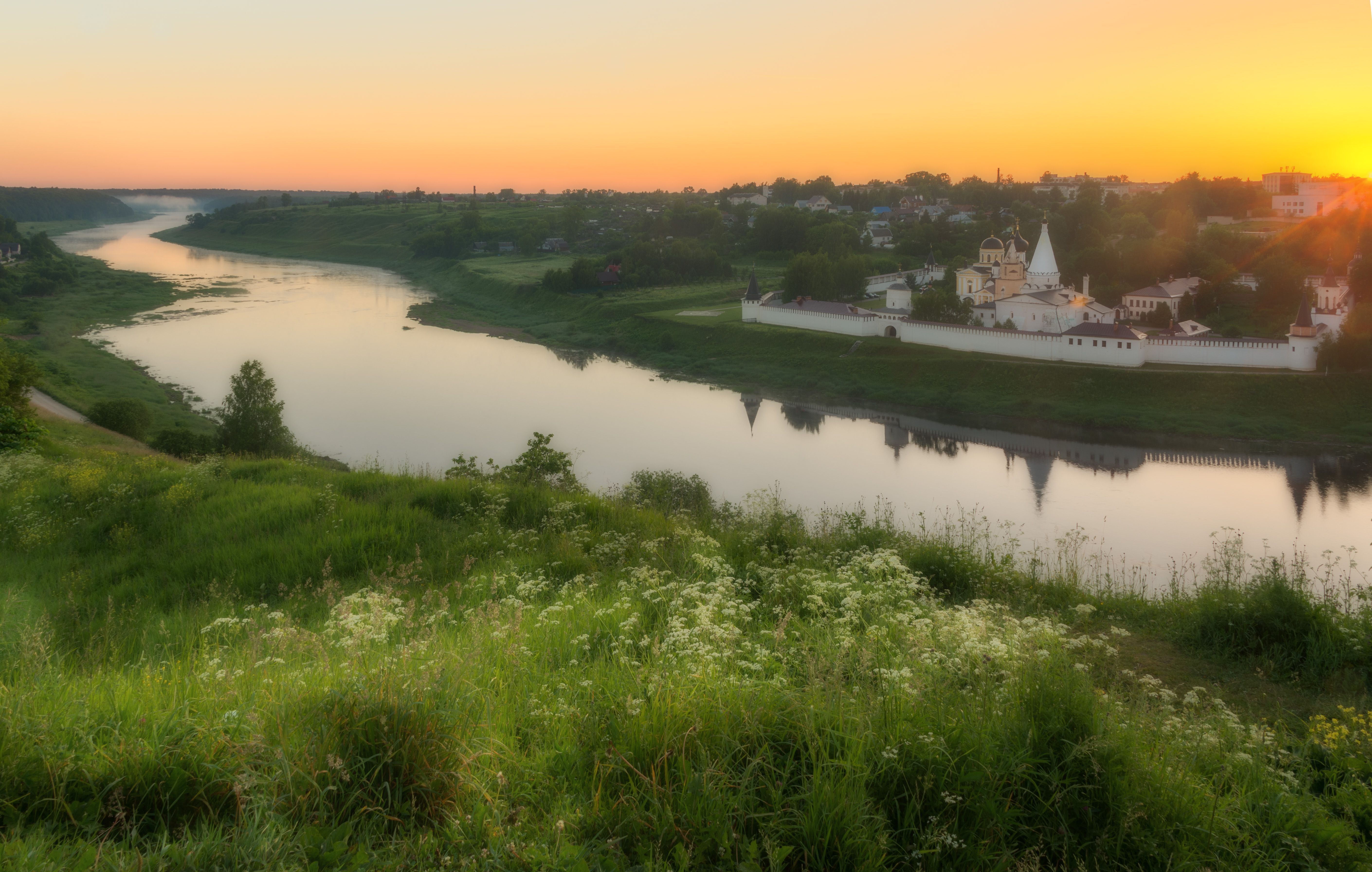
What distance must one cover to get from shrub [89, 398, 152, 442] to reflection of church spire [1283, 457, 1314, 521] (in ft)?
66.1

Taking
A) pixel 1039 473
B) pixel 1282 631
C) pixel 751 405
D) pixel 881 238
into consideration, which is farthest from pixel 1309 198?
pixel 1282 631

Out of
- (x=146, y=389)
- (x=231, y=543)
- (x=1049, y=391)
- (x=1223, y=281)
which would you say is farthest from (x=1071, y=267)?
(x=231, y=543)

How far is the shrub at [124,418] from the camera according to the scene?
16.2 m

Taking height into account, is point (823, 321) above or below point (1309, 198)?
below

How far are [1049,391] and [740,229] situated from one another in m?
36.0

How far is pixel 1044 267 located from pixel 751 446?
1741cm

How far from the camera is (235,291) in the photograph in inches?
1777

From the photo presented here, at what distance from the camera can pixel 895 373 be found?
84.3ft

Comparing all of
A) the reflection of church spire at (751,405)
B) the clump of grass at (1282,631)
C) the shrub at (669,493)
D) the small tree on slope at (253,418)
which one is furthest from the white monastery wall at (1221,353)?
the small tree on slope at (253,418)

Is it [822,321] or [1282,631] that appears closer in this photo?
[1282,631]

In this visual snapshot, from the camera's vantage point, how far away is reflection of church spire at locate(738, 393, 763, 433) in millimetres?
21906

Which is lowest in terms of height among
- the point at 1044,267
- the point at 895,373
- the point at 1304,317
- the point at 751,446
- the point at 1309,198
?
the point at 751,446

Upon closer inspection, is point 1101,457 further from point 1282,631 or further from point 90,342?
point 90,342

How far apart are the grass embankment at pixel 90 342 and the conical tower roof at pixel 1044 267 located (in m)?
26.1
